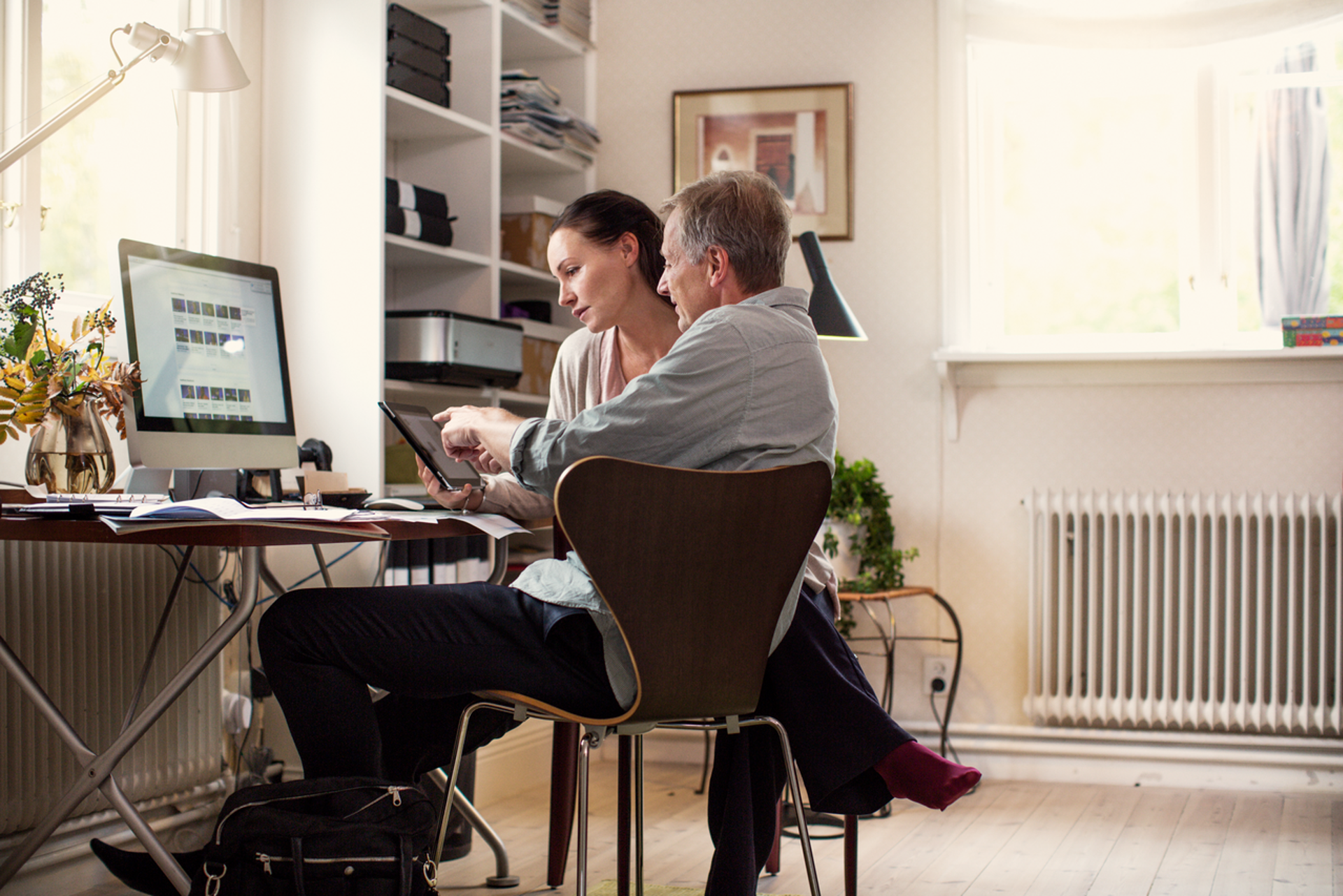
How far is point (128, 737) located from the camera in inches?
64.6

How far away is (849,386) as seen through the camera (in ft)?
11.1

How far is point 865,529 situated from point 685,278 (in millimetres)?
1600

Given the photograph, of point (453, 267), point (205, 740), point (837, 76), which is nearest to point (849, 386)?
point (837, 76)

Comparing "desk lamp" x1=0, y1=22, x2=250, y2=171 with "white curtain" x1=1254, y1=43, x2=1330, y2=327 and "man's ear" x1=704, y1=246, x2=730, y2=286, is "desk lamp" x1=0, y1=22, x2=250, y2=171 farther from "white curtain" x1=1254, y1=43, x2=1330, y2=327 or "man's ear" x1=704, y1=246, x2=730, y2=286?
"white curtain" x1=1254, y1=43, x2=1330, y2=327

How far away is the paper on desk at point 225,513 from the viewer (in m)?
1.42

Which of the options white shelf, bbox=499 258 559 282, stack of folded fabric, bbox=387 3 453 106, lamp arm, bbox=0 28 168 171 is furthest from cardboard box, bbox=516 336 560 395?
lamp arm, bbox=0 28 168 171

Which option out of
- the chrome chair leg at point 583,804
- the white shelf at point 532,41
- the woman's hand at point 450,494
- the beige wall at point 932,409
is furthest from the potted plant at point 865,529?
the chrome chair leg at point 583,804

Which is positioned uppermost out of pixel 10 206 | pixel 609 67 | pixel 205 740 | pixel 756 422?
pixel 609 67

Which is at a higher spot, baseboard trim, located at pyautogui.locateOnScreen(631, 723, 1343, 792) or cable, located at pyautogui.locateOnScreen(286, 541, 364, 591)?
cable, located at pyautogui.locateOnScreen(286, 541, 364, 591)

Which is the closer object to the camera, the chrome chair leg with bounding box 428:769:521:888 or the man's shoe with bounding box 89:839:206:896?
the man's shoe with bounding box 89:839:206:896

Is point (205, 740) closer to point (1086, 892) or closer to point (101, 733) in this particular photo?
point (101, 733)

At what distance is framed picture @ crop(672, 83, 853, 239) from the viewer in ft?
11.1

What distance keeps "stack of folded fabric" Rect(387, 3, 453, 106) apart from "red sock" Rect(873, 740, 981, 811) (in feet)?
6.36

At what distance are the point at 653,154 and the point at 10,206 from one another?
6.07 ft
